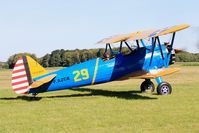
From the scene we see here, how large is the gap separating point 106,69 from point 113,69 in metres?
0.33

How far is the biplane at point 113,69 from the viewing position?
12703 mm

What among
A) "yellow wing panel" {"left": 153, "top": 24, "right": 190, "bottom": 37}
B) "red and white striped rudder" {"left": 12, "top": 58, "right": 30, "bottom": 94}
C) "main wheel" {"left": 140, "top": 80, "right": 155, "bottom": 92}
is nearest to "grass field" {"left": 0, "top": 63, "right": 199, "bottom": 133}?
"red and white striped rudder" {"left": 12, "top": 58, "right": 30, "bottom": 94}

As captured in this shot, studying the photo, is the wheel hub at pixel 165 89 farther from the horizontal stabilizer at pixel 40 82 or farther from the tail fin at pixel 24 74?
the tail fin at pixel 24 74

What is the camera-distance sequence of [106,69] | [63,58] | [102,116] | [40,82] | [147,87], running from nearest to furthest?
1. [102,116]
2. [40,82]
3. [106,69]
4. [147,87]
5. [63,58]

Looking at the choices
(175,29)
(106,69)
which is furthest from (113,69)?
(175,29)

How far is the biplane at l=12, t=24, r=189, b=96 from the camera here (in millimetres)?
12703

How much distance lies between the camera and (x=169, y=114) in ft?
29.5

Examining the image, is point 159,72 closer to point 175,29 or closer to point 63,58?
point 175,29

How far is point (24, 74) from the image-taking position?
12.7 metres

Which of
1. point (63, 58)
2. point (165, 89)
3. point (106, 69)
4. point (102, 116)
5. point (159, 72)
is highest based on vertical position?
point (63, 58)

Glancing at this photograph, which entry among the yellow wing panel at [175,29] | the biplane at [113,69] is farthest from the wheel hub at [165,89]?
the yellow wing panel at [175,29]

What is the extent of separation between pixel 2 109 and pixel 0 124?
2.52 metres

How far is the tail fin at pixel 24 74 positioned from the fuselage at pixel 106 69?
232mm

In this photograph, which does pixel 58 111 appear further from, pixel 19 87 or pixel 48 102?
pixel 19 87
